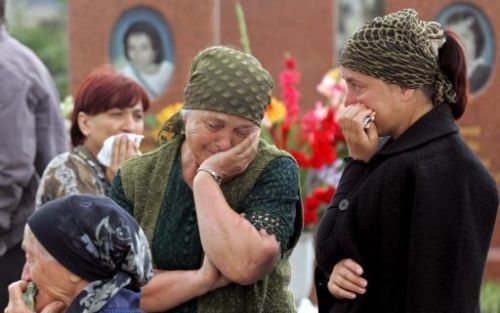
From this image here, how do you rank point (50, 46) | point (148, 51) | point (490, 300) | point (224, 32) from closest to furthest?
1. point (490, 300)
2. point (148, 51)
3. point (224, 32)
4. point (50, 46)

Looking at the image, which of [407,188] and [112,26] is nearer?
[407,188]

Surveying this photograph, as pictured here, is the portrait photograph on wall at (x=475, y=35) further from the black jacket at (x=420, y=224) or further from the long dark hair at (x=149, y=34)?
the black jacket at (x=420, y=224)

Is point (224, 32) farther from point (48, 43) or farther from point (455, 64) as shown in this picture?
point (48, 43)

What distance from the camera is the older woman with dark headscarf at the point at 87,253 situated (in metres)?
2.56

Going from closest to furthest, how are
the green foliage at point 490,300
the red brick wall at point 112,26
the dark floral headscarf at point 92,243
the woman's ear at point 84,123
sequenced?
the dark floral headscarf at point 92,243 < the woman's ear at point 84,123 < the green foliage at point 490,300 < the red brick wall at point 112,26

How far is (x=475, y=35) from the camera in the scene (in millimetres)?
10328

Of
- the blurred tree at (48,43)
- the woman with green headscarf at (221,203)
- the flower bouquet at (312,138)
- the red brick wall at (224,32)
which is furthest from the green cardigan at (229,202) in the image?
the blurred tree at (48,43)

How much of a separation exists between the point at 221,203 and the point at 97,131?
4.20ft

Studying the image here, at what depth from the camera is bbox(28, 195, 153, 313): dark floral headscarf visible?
256 centimetres

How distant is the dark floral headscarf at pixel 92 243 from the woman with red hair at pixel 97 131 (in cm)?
147

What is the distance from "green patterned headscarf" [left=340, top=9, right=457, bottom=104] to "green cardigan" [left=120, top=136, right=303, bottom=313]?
0.37 m

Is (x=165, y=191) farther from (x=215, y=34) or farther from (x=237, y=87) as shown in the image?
(x=215, y=34)

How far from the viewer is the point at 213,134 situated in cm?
314

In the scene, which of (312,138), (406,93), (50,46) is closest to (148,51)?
(312,138)
